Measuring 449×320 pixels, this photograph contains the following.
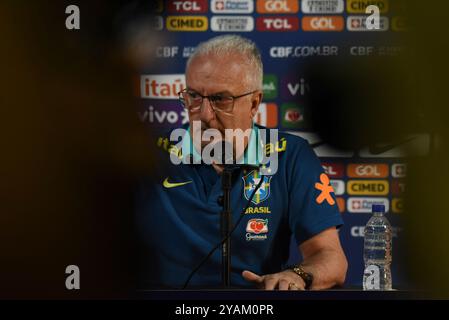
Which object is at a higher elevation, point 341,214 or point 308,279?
point 341,214

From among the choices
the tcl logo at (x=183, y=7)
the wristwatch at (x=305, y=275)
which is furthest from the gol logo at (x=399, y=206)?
the tcl logo at (x=183, y=7)

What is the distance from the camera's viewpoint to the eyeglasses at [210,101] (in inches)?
156

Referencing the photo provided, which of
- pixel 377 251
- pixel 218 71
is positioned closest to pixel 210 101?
pixel 218 71

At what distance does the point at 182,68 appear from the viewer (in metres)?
4.00

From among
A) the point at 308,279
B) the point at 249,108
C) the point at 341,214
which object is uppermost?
the point at 249,108

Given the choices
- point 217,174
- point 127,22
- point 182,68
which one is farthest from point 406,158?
point 127,22

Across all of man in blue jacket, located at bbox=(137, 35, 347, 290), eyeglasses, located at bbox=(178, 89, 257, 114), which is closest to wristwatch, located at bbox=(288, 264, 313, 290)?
man in blue jacket, located at bbox=(137, 35, 347, 290)

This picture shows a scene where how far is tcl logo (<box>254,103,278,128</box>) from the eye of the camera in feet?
13.1

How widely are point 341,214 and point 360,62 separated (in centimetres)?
82

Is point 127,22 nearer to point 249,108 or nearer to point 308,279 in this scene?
point 249,108

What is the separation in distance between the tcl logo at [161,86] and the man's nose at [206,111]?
0.15m

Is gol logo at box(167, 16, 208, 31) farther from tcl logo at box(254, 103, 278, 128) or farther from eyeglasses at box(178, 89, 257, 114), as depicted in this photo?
tcl logo at box(254, 103, 278, 128)

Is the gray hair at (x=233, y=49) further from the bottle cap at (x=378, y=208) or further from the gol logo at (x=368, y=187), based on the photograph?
the bottle cap at (x=378, y=208)

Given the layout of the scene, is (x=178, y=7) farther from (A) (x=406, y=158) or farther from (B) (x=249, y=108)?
(A) (x=406, y=158)
